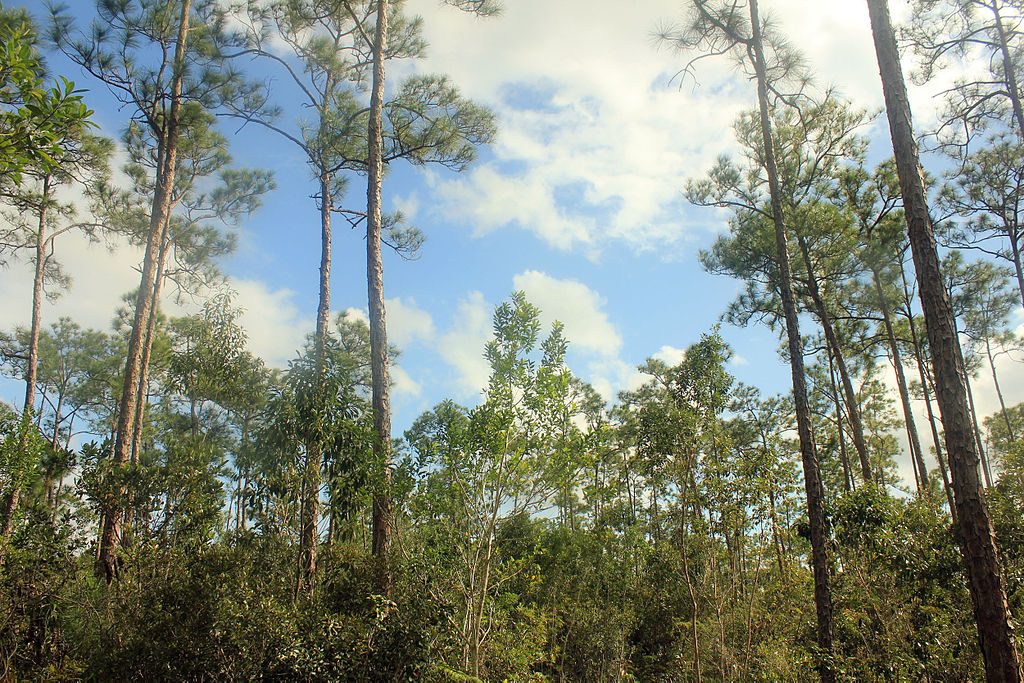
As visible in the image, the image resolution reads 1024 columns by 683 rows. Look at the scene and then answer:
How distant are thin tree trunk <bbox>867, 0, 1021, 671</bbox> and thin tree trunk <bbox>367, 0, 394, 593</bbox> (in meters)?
5.16

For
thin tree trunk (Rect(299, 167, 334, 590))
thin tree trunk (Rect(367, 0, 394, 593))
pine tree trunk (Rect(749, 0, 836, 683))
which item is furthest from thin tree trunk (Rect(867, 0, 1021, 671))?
thin tree trunk (Rect(299, 167, 334, 590))

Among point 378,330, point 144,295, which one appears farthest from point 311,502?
point 144,295

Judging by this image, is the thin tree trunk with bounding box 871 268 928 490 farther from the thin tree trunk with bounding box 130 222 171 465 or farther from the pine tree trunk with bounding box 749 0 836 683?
the thin tree trunk with bounding box 130 222 171 465

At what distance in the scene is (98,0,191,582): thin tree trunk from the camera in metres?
8.07

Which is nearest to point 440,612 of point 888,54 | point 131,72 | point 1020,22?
point 888,54

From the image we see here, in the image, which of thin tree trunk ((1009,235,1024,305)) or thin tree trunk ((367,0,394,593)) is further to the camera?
thin tree trunk ((1009,235,1024,305))

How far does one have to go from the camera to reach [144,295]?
10898mm

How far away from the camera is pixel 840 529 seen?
10.2 m

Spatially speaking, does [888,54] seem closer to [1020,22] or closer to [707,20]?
[707,20]

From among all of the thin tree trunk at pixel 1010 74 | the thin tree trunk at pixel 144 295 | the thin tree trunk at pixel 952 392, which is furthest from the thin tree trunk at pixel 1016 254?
the thin tree trunk at pixel 144 295

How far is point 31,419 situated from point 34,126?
5754 mm

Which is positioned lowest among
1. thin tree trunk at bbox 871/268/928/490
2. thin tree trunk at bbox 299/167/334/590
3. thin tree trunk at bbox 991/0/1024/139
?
thin tree trunk at bbox 299/167/334/590

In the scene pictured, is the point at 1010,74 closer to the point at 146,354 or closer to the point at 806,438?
the point at 806,438

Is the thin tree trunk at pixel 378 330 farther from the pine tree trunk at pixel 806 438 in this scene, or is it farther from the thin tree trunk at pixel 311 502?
the pine tree trunk at pixel 806 438
